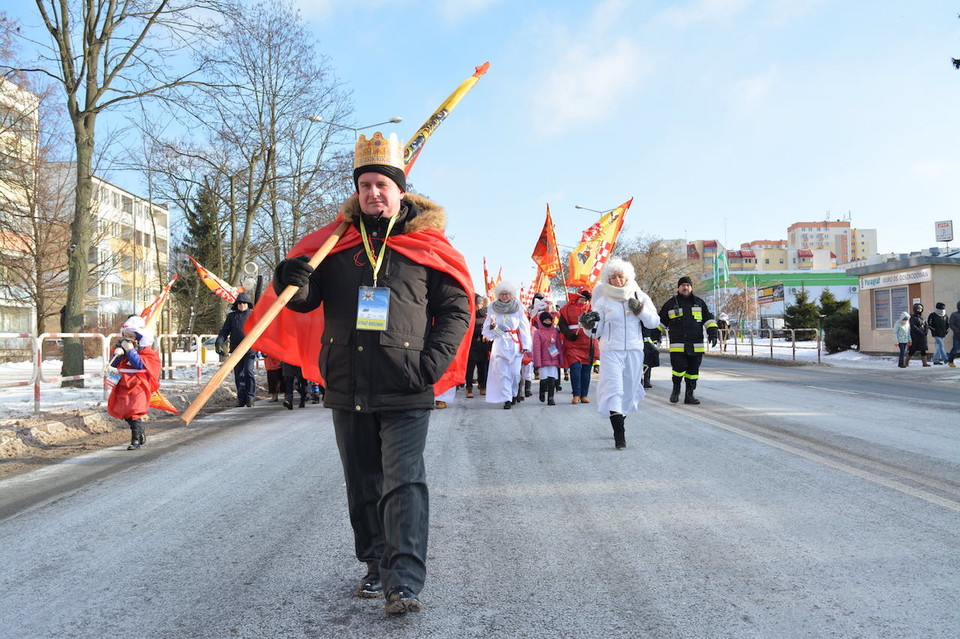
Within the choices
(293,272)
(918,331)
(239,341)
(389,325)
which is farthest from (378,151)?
(918,331)

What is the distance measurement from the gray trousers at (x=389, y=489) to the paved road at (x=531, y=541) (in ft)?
0.75

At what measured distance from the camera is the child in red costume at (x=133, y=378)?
7.91 metres

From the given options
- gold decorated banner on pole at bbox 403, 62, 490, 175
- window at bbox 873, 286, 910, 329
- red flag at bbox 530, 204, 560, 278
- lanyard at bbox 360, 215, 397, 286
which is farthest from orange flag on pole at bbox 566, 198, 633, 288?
window at bbox 873, 286, 910, 329

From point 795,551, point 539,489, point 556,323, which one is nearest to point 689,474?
point 539,489

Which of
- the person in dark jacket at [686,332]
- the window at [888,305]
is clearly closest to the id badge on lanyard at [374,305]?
the person in dark jacket at [686,332]

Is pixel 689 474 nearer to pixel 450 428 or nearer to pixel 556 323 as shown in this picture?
pixel 450 428

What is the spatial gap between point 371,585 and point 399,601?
13.1 inches

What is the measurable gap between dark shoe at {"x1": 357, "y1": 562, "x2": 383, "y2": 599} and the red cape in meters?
0.87

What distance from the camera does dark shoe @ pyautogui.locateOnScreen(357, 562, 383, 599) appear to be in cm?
331

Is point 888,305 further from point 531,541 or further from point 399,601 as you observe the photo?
point 399,601

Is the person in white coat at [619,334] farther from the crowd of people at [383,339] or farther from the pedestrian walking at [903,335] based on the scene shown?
the pedestrian walking at [903,335]

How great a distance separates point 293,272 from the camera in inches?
123

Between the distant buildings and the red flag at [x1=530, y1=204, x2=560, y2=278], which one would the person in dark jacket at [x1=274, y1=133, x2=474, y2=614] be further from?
the distant buildings

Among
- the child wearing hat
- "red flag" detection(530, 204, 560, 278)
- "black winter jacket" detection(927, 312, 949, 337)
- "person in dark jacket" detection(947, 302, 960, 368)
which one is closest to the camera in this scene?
the child wearing hat
